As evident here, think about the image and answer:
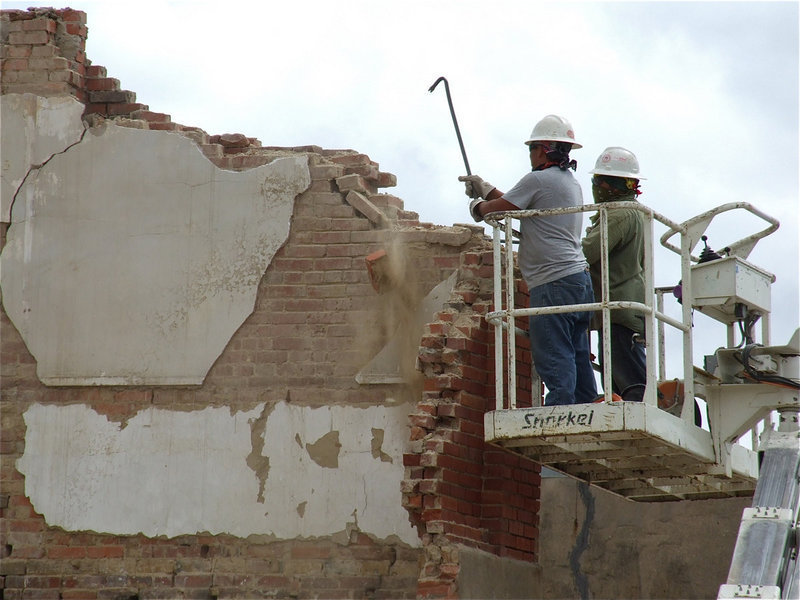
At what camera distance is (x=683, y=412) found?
25.8 ft

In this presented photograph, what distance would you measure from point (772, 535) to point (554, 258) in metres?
2.06

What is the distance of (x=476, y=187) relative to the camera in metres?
8.55

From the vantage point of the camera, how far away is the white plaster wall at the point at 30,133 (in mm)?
9602

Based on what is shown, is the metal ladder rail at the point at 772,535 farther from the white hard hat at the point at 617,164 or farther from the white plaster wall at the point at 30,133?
the white plaster wall at the point at 30,133

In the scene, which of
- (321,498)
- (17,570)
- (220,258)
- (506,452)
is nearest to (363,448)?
(321,498)

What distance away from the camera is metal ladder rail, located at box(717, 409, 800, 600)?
6637 mm

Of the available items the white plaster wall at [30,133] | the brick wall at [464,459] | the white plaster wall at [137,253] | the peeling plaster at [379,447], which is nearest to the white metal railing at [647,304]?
the brick wall at [464,459]

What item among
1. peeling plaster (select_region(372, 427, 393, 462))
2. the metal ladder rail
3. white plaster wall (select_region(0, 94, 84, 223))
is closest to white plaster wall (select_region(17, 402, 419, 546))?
peeling plaster (select_region(372, 427, 393, 462))

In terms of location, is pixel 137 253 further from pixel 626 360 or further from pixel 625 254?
pixel 626 360

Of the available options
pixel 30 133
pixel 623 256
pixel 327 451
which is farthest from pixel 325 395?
pixel 30 133

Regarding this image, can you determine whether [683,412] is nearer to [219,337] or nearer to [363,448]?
[363,448]

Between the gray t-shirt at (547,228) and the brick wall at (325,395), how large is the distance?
85 cm

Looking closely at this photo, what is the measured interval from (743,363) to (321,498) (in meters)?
2.81

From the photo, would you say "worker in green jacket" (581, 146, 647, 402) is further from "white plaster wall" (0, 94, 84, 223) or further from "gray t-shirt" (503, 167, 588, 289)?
"white plaster wall" (0, 94, 84, 223)
